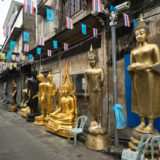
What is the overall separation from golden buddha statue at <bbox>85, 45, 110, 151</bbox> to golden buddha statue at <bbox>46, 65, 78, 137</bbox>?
0.99 metres

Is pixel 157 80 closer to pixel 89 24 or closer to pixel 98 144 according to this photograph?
pixel 98 144

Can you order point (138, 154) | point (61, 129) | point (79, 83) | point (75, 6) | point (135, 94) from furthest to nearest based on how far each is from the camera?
point (75, 6), point (79, 83), point (61, 129), point (135, 94), point (138, 154)

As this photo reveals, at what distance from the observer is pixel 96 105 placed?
4.24 metres

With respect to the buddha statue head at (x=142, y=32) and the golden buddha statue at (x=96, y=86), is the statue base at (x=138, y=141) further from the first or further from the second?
the buddha statue head at (x=142, y=32)

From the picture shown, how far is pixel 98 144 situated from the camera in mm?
3961

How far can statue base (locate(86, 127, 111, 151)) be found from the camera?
13.0 ft

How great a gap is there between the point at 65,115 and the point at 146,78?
124 inches

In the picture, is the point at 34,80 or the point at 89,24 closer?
the point at 89,24

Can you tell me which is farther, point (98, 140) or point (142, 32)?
point (98, 140)

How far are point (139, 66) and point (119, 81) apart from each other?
1.64 metres

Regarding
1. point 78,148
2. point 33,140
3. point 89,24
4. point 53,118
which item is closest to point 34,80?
point 53,118

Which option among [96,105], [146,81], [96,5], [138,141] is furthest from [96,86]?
[96,5]

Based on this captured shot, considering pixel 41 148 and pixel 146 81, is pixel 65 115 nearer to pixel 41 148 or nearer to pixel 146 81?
pixel 41 148

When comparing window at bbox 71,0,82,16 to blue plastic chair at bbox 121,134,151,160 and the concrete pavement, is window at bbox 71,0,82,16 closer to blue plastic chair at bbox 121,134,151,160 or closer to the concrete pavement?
the concrete pavement
